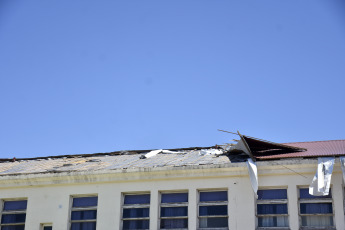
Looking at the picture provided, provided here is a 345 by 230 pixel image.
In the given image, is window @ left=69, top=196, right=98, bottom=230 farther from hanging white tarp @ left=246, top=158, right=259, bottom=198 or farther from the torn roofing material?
hanging white tarp @ left=246, top=158, right=259, bottom=198

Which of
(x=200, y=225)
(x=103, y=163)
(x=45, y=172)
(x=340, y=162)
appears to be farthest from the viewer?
(x=103, y=163)

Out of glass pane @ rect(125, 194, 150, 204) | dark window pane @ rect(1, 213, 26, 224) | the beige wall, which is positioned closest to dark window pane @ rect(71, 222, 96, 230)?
the beige wall

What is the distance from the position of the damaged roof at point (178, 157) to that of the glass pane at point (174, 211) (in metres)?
1.55

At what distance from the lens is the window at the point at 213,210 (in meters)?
20.7

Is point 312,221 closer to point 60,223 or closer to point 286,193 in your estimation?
point 286,193

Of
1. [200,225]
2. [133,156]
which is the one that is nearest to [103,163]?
[133,156]

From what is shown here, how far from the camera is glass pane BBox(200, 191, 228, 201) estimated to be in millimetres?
20906

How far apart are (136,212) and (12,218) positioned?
5100 millimetres

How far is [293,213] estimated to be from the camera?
65.0 ft

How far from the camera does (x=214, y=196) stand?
21.0 meters

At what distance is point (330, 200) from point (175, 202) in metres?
5.39

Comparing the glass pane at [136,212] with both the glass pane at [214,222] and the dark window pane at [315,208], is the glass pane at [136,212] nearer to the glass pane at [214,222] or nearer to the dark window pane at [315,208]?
the glass pane at [214,222]

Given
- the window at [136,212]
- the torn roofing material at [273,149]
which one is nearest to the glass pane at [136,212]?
the window at [136,212]

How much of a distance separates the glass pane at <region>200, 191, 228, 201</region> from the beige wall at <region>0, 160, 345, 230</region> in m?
0.31
